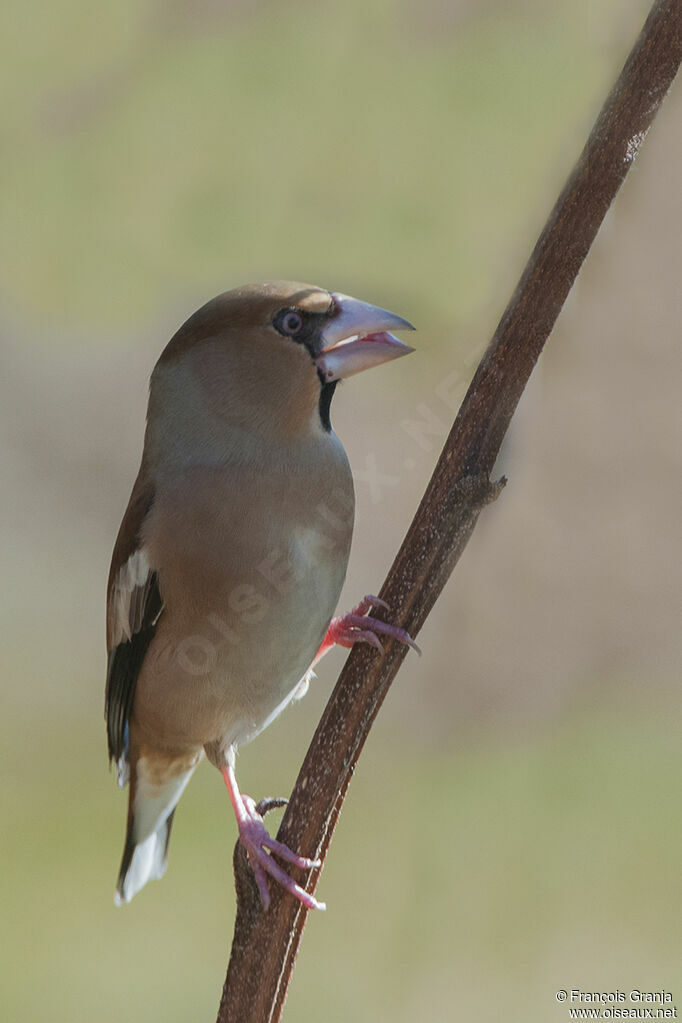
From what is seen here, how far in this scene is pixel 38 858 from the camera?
171 inches

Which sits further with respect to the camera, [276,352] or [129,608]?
[129,608]

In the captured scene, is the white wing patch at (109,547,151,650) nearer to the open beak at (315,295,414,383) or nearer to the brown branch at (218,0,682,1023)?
the open beak at (315,295,414,383)

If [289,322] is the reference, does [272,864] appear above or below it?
below

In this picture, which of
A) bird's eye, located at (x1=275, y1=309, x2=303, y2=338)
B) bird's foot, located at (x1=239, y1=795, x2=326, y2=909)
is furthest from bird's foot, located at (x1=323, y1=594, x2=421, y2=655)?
bird's eye, located at (x1=275, y1=309, x2=303, y2=338)

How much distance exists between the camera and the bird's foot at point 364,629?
71.0 inches

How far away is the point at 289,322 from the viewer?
221 centimetres

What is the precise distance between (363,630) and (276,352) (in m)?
0.64

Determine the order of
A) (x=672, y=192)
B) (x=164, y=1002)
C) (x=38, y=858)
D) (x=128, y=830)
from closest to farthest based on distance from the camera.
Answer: (x=128, y=830), (x=672, y=192), (x=164, y=1002), (x=38, y=858)

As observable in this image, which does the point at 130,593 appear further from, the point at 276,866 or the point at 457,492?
the point at 457,492

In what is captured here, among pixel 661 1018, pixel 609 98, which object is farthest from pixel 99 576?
pixel 609 98

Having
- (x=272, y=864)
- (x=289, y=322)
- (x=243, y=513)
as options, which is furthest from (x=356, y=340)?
(x=272, y=864)

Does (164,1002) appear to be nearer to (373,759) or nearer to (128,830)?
(373,759)

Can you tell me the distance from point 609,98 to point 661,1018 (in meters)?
1.79

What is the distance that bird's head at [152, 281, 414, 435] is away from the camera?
7.16 ft
